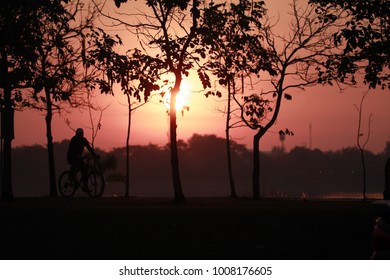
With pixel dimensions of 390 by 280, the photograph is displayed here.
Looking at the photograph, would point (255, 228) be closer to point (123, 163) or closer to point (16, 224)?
point (16, 224)

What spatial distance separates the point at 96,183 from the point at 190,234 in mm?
11054

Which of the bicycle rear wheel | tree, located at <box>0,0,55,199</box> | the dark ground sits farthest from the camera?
the bicycle rear wheel

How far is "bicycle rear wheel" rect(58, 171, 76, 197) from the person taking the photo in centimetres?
2681

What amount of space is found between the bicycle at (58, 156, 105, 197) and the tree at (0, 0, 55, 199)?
2.17 metres

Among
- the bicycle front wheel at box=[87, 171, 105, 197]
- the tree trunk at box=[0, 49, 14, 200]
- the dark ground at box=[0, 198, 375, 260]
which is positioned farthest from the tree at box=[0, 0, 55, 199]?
the dark ground at box=[0, 198, 375, 260]

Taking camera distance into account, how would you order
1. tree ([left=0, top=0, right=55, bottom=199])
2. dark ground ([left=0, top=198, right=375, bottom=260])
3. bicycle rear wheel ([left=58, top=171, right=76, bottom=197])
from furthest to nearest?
bicycle rear wheel ([left=58, top=171, right=76, bottom=197]) → tree ([left=0, top=0, right=55, bottom=199]) → dark ground ([left=0, top=198, right=375, bottom=260])

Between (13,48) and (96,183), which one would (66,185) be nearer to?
(96,183)

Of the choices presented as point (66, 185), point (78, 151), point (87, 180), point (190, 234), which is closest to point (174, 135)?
point (78, 151)

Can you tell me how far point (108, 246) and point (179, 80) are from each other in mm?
10535

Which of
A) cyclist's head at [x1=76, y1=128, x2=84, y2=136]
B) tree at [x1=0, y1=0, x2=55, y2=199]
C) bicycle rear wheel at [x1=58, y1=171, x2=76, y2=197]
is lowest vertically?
bicycle rear wheel at [x1=58, y1=171, x2=76, y2=197]

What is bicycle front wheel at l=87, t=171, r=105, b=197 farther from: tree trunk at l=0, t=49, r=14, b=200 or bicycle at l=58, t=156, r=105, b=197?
tree trunk at l=0, t=49, r=14, b=200

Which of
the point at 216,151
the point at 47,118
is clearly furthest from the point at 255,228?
the point at 216,151

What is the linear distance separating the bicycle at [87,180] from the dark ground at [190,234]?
7176 millimetres

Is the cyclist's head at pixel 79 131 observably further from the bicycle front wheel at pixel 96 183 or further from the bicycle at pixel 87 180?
the bicycle front wheel at pixel 96 183
